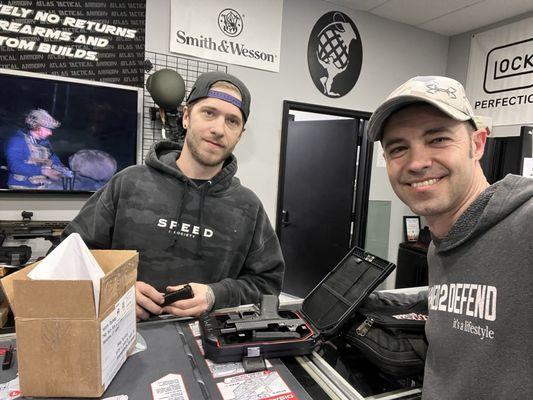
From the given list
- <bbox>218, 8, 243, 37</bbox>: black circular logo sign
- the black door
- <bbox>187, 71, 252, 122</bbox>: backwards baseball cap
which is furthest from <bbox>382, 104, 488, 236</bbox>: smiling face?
the black door

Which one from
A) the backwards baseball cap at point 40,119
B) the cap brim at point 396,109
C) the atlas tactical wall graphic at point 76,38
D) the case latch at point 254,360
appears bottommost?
the case latch at point 254,360

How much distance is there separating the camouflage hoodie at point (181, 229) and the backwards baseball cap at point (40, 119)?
1.11m

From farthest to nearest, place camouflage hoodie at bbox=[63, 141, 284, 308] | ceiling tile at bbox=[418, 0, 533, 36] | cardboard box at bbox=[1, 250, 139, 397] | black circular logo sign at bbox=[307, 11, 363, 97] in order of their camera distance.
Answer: black circular logo sign at bbox=[307, 11, 363, 97] < ceiling tile at bbox=[418, 0, 533, 36] < camouflage hoodie at bbox=[63, 141, 284, 308] < cardboard box at bbox=[1, 250, 139, 397]

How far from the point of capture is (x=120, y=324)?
2.32 ft

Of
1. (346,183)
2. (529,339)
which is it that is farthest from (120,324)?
(346,183)

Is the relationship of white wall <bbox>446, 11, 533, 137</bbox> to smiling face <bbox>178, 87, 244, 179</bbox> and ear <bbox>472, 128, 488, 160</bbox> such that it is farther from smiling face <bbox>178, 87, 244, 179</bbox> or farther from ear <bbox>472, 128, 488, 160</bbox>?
smiling face <bbox>178, 87, 244, 179</bbox>

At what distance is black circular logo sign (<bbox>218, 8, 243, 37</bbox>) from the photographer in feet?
8.20

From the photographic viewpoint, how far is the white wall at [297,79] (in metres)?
2.31

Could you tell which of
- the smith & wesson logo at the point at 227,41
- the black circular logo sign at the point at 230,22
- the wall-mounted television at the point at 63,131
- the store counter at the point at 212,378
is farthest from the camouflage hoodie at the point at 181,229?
the black circular logo sign at the point at 230,22

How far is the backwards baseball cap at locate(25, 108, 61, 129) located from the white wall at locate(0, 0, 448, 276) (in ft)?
1.50

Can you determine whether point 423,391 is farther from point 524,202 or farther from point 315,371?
point 524,202

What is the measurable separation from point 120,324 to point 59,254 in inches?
7.5

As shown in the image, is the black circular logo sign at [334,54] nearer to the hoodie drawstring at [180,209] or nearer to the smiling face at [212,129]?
the smiling face at [212,129]

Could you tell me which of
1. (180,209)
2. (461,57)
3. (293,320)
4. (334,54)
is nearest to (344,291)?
(293,320)
